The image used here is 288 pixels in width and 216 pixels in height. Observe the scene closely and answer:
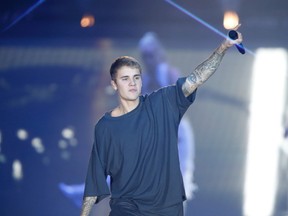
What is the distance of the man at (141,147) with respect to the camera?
2830mm

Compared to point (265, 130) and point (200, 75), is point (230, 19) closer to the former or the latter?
point (265, 130)

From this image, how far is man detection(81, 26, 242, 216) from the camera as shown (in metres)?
2.83

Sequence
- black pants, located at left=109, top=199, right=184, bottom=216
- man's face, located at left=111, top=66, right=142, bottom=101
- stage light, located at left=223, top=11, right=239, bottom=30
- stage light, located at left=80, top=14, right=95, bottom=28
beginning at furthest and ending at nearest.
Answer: stage light, located at left=80, top=14, right=95, bottom=28 < stage light, located at left=223, top=11, right=239, bottom=30 < man's face, located at left=111, top=66, right=142, bottom=101 < black pants, located at left=109, top=199, right=184, bottom=216

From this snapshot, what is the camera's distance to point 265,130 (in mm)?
5516

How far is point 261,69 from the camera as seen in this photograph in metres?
5.53

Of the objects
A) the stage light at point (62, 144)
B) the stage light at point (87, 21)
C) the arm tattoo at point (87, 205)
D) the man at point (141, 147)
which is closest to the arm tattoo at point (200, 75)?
the man at point (141, 147)

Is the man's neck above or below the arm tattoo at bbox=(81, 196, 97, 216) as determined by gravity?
above

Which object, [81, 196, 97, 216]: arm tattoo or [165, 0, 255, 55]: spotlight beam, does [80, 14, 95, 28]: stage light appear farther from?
[81, 196, 97, 216]: arm tattoo

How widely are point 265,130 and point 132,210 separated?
118 inches

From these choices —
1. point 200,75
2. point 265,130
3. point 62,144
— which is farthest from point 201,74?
point 62,144

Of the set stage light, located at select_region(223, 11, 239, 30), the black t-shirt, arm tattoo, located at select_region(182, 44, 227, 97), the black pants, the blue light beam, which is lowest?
the black pants

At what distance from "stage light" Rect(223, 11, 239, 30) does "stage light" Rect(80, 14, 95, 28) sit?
4.25 ft

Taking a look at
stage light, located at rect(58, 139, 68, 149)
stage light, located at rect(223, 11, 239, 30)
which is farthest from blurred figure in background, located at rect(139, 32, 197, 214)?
stage light, located at rect(58, 139, 68, 149)

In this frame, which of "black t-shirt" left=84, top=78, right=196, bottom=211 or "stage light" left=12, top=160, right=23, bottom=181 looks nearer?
"black t-shirt" left=84, top=78, right=196, bottom=211
